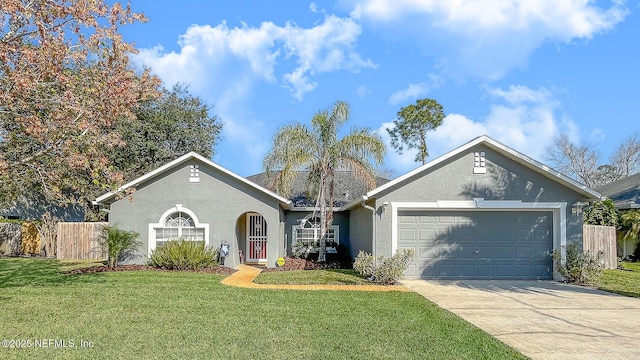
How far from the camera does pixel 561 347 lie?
7.12m

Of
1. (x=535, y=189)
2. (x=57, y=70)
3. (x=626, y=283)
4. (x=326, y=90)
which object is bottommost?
(x=626, y=283)

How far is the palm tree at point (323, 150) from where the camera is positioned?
18.3m

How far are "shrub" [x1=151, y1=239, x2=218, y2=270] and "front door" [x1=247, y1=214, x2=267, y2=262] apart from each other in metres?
4.57

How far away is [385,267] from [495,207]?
4267 mm

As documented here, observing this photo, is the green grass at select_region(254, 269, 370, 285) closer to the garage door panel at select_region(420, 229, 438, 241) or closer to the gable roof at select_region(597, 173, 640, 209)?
the garage door panel at select_region(420, 229, 438, 241)

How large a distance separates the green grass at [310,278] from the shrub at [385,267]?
1.12ft

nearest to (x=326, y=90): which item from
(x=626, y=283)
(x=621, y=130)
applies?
(x=626, y=283)

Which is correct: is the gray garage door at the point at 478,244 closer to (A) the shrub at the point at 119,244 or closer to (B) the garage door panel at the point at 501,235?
(B) the garage door panel at the point at 501,235

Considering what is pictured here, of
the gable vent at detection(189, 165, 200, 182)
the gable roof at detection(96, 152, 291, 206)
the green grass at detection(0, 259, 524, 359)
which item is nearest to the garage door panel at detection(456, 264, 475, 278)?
the green grass at detection(0, 259, 524, 359)

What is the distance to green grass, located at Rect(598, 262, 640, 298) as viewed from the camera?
1326 cm

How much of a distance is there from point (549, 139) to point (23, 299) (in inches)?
1595

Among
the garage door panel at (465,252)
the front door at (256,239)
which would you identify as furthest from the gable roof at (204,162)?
the garage door panel at (465,252)

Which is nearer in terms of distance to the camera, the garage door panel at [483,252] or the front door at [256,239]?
the garage door panel at [483,252]

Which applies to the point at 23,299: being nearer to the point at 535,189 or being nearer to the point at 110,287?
the point at 110,287
